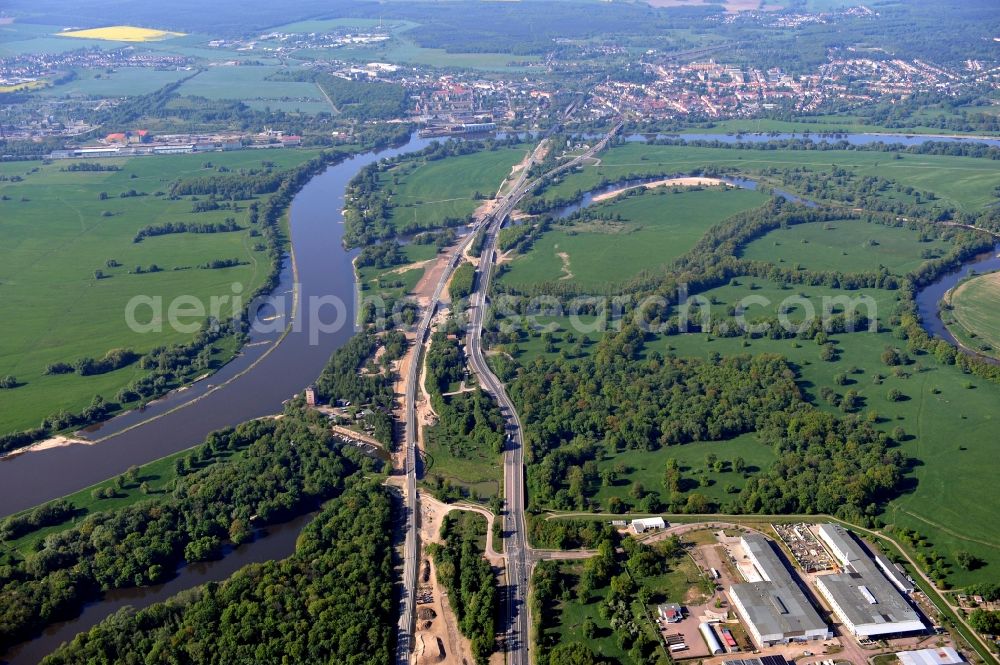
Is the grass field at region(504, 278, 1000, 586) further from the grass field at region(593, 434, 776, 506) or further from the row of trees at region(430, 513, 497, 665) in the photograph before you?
the row of trees at region(430, 513, 497, 665)

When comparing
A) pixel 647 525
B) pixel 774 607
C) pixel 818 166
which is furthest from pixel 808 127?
pixel 774 607

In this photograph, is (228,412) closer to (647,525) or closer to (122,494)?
(122,494)

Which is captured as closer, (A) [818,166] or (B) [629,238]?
(B) [629,238]

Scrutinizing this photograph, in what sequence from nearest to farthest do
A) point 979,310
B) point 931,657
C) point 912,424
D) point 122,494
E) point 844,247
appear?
point 931,657 → point 122,494 → point 912,424 → point 979,310 → point 844,247

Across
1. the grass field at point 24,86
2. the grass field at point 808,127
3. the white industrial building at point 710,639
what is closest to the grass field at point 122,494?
the white industrial building at point 710,639

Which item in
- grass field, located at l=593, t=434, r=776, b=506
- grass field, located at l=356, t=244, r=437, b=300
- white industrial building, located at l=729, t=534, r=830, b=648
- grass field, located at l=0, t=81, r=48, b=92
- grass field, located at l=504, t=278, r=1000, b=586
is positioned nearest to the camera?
white industrial building, located at l=729, t=534, r=830, b=648

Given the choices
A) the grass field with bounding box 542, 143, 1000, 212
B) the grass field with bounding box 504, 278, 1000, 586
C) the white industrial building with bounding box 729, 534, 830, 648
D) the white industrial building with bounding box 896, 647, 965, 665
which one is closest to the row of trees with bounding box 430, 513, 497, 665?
the grass field with bounding box 504, 278, 1000, 586
